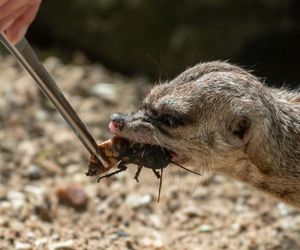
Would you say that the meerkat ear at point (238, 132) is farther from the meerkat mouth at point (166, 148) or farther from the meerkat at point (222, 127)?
the meerkat mouth at point (166, 148)

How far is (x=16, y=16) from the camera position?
3.61m

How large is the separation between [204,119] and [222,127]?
4.5 inches

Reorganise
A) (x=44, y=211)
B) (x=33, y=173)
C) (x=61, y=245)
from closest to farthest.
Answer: (x=61, y=245), (x=44, y=211), (x=33, y=173)

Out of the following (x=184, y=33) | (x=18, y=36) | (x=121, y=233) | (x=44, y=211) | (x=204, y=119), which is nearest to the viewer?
(x=18, y=36)

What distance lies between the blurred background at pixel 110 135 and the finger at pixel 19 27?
4.18 ft

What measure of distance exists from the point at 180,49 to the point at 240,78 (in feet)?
13.5

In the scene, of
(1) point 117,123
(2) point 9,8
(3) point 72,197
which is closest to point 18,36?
(2) point 9,8

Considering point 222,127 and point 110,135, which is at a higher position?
point 222,127

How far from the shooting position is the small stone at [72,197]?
17.5 feet

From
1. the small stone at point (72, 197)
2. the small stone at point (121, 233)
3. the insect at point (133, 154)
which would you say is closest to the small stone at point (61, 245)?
the small stone at point (121, 233)

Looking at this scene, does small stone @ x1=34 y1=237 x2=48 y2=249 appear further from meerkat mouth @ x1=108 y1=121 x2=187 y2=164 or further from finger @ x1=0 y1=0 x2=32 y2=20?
finger @ x1=0 y1=0 x2=32 y2=20

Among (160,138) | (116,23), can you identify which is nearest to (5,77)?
(116,23)

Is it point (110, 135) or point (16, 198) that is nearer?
point (16, 198)

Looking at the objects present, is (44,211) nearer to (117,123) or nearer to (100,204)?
(100,204)
